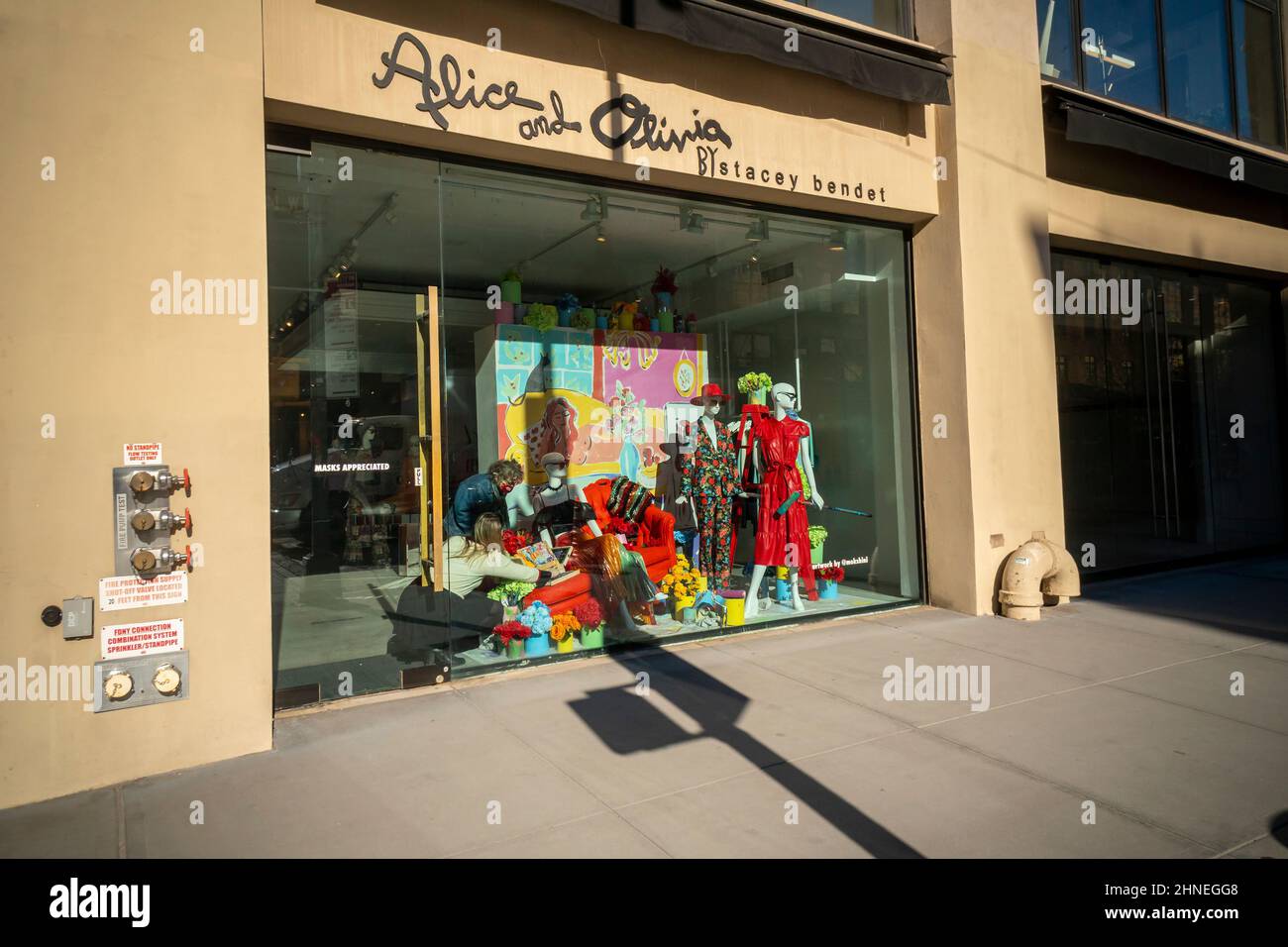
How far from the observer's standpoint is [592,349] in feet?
23.4

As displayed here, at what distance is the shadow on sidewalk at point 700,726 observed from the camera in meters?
3.44

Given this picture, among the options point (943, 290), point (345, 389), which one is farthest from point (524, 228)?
point (943, 290)

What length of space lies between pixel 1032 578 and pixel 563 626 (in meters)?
4.10

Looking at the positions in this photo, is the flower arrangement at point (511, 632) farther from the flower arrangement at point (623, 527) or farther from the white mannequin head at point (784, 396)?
the white mannequin head at point (784, 396)

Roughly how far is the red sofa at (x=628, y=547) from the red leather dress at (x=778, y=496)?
34.0 inches

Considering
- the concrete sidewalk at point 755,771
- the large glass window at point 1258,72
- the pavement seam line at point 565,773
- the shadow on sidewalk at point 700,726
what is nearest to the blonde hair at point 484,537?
the concrete sidewalk at point 755,771

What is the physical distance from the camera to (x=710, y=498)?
7.29 m

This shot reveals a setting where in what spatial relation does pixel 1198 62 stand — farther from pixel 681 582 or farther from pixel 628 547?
pixel 628 547

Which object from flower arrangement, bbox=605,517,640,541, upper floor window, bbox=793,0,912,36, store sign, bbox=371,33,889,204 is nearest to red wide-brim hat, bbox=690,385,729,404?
flower arrangement, bbox=605,517,640,541

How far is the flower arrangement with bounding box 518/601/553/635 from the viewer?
19.7ft

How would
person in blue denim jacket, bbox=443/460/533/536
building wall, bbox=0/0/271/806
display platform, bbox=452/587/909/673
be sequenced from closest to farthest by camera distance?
building wall, bbox=0/0/271/806, display platform, bbox=452/587/909/673, person in blue denim jacket, bbox=443/460/533/536

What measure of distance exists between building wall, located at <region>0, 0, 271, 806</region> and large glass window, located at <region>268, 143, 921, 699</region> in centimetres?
64

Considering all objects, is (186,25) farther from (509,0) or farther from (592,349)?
(592,349)

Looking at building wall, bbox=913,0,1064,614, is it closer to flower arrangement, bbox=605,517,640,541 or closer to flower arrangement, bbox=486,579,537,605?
flower arrangement, bbox=605,517,640,541
